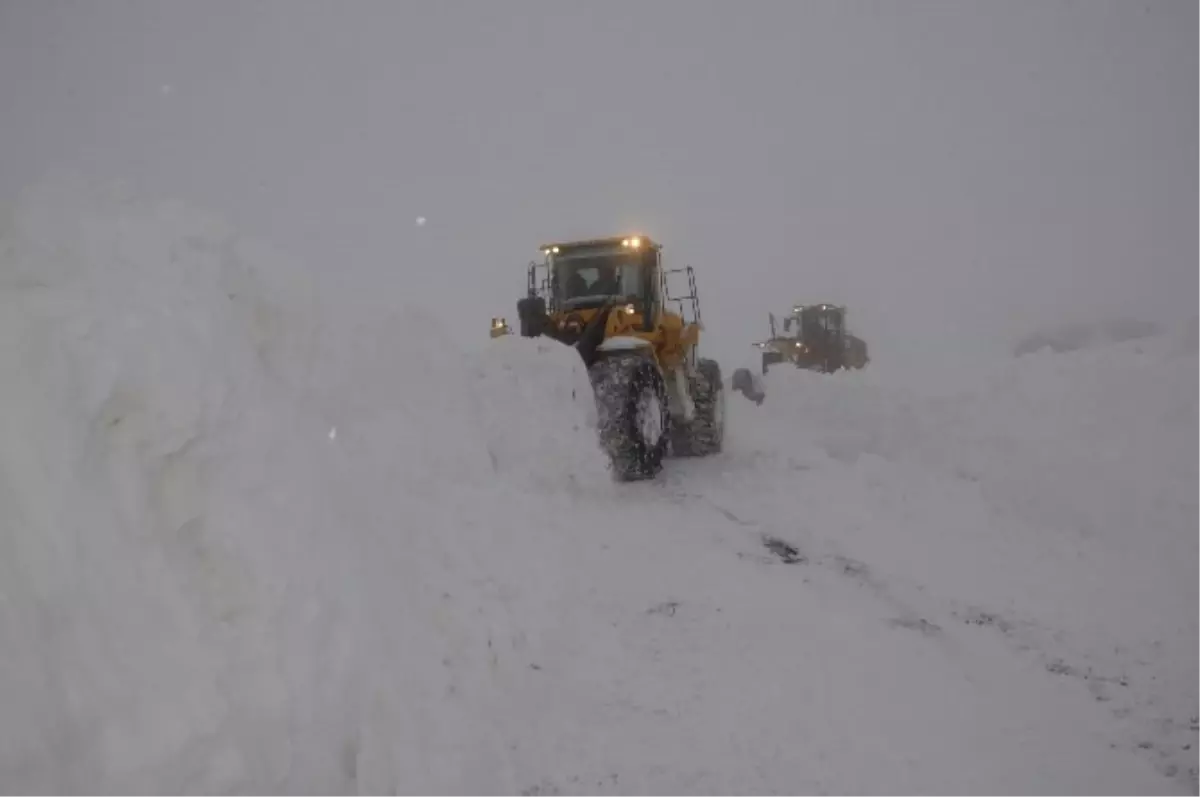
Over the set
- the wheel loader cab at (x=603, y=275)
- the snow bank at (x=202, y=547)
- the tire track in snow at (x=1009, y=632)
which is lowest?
the tire track in snow at (x=1009, y=632)

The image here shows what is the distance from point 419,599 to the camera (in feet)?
12.0

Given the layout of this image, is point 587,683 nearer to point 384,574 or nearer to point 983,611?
point 384,574

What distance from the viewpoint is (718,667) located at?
4.27 m

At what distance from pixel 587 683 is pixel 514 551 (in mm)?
965

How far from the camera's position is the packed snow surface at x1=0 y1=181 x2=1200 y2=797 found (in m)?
2.34

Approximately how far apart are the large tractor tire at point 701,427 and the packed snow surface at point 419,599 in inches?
173

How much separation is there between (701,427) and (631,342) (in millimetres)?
2475

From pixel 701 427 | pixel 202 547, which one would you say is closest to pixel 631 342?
pixel 701 427

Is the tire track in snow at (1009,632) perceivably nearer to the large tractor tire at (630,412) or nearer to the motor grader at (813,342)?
the large tractor tire at (630,412)

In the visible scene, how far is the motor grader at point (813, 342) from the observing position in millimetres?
25438

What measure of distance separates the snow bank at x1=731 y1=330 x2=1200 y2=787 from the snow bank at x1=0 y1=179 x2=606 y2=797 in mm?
3488

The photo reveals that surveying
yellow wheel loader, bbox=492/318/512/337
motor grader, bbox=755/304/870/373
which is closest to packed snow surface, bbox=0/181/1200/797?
yellow wheel loader, bbox=492/318/512/337

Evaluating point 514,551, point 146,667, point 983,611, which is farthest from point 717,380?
point 146,667

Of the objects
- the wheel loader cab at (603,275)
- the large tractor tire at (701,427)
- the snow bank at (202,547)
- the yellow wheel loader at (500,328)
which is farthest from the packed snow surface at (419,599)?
the yellow wheel loader at (500,328)
